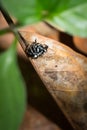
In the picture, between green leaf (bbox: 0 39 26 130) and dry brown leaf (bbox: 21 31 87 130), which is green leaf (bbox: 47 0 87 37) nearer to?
green leaf (bbox: 0 39 26 130)

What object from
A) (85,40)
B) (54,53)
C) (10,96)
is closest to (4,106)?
(10,96)

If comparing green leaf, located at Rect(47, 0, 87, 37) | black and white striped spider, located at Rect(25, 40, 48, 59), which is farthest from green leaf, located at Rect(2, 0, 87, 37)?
black and white striped spider, located at Rect(25, 40, 48, 59)

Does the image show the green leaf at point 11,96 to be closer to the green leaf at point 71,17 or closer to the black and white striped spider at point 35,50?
the green leaf at point 71,17

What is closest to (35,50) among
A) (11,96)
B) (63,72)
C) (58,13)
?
(63,72)

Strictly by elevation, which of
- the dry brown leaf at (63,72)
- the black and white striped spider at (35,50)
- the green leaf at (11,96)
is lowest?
the dry brown leaf at (63,72)

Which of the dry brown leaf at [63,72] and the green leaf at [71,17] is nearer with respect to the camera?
the green leaf at [71,17]

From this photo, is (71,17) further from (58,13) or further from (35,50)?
(35,50)

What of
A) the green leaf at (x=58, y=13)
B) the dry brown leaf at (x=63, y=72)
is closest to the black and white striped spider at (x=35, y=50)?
the dry brown leaf at (x=63, y=72)

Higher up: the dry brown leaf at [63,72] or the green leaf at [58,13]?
the green leaf at [58,13]
